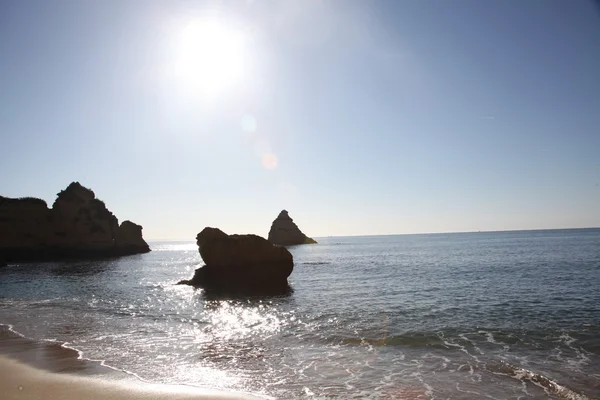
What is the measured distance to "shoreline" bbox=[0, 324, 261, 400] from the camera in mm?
8586

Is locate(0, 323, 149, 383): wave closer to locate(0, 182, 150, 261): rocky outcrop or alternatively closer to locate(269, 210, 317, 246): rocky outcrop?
locate(0, 182, 150, 261): rocky outcrop

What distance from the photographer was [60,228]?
81375mm

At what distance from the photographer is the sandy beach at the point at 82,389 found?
8.49 m

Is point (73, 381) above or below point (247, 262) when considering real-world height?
below

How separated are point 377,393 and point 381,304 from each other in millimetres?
14090

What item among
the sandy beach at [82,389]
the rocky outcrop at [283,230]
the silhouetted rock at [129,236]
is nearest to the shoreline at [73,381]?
the sandy beach at [82,389]

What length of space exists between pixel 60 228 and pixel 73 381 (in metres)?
86.4

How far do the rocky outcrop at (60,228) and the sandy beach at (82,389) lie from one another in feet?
263

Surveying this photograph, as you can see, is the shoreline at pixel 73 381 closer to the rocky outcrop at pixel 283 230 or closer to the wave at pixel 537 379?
the wave at pixel 537 379

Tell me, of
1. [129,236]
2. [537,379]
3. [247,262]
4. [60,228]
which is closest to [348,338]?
[537,379]

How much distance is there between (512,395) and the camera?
9031mm

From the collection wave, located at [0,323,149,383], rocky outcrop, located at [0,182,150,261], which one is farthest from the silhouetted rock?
wave, located at [0,323,149,383]

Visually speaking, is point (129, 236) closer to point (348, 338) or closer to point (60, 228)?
point (60, 228)

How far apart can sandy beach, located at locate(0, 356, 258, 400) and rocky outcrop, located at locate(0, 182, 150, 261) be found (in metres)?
80.3
